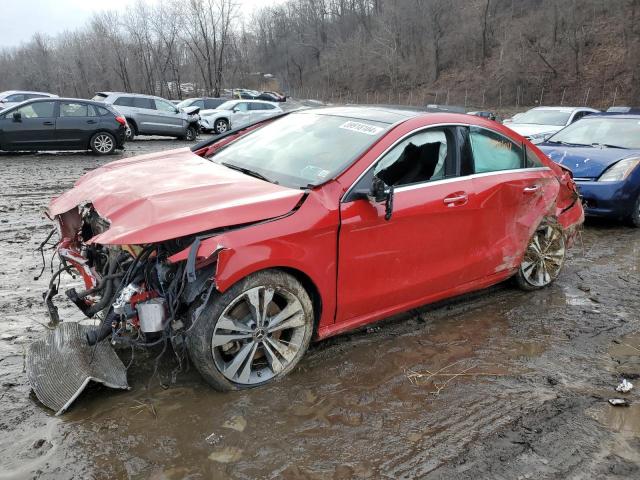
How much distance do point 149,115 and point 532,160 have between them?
16.6 metres

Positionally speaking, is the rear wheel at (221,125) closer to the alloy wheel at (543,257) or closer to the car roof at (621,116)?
the car roof at (621,116)

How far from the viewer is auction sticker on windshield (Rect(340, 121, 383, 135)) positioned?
3726mm

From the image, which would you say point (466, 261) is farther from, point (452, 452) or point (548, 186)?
point (452, 452)

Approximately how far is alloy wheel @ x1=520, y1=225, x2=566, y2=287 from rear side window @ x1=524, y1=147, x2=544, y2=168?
61 cm

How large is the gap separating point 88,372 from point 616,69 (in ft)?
146

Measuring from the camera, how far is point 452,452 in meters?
2.76

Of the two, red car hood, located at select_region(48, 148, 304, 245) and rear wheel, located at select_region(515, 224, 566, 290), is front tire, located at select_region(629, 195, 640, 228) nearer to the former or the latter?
rear wheel, located at select_region(515, 224, 566, 290)

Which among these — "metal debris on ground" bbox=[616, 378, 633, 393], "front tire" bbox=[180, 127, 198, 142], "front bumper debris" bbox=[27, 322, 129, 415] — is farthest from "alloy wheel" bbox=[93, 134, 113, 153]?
"metal debris on ground" bbox=[616, 378, 633, 393]

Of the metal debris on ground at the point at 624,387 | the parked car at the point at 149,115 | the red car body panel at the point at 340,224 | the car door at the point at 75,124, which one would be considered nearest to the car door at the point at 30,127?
the car door at the point at 75,124

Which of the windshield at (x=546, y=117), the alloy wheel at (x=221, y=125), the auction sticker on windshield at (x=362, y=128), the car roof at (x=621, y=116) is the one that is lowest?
the alloy wheel at (x=221, y=125)

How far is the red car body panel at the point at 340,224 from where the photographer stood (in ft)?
9.61

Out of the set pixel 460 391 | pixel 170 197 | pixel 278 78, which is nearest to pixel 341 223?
pixel 170 197

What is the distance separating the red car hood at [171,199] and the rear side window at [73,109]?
35.0 feet

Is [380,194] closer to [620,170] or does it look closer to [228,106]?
[620,170]
